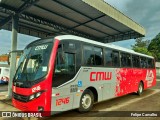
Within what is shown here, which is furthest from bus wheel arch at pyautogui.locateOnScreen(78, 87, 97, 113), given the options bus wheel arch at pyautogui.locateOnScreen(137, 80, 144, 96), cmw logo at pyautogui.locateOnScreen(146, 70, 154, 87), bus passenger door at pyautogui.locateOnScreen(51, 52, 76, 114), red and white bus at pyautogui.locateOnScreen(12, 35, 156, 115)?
cmw logo at pyautogui.locateOnScreen(146, 70, 154, 87)

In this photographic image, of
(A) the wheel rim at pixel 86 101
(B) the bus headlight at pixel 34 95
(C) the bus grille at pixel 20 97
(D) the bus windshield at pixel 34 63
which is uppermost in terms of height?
(D) the bus windshield at pixel 34 63

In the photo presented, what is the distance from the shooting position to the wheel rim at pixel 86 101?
8031mm

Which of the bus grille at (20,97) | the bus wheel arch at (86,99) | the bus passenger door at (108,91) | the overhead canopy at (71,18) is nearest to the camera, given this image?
the bus grille at (20,97)

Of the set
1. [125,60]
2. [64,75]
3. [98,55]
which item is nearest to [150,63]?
[125,60]

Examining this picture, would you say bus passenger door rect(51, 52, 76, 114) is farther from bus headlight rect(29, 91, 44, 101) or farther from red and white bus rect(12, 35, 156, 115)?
bus headlight rect(29, 91, 44, 101)

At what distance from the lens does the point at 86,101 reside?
8203 millimetres

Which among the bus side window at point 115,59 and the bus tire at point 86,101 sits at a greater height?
the bus side window at point 115,59

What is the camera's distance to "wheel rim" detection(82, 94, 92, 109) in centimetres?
803

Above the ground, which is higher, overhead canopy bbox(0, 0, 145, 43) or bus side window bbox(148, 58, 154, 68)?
overhead canopy bbox(0, 0, 145, 43)

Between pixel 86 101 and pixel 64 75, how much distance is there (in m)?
1.94

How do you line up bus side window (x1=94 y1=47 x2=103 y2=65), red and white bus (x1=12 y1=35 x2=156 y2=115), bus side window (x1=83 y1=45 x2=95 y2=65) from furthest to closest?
bus side window (x1=94 y1=47 x2=103 y2=65) → bus side window (x1=83 y1=45 x2=95 y2=65) → red and white bus (x1=12 y1=35 x2=156 y2=115)

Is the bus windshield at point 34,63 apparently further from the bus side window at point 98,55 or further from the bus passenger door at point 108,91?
the bus passenger door at point 108,91

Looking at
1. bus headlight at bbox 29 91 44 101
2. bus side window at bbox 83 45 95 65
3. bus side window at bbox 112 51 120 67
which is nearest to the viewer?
bus headlight at bbox 29 91 44 101

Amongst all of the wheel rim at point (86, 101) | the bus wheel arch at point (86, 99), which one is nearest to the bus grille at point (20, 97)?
the bus wheel arch at point (86, 99)
